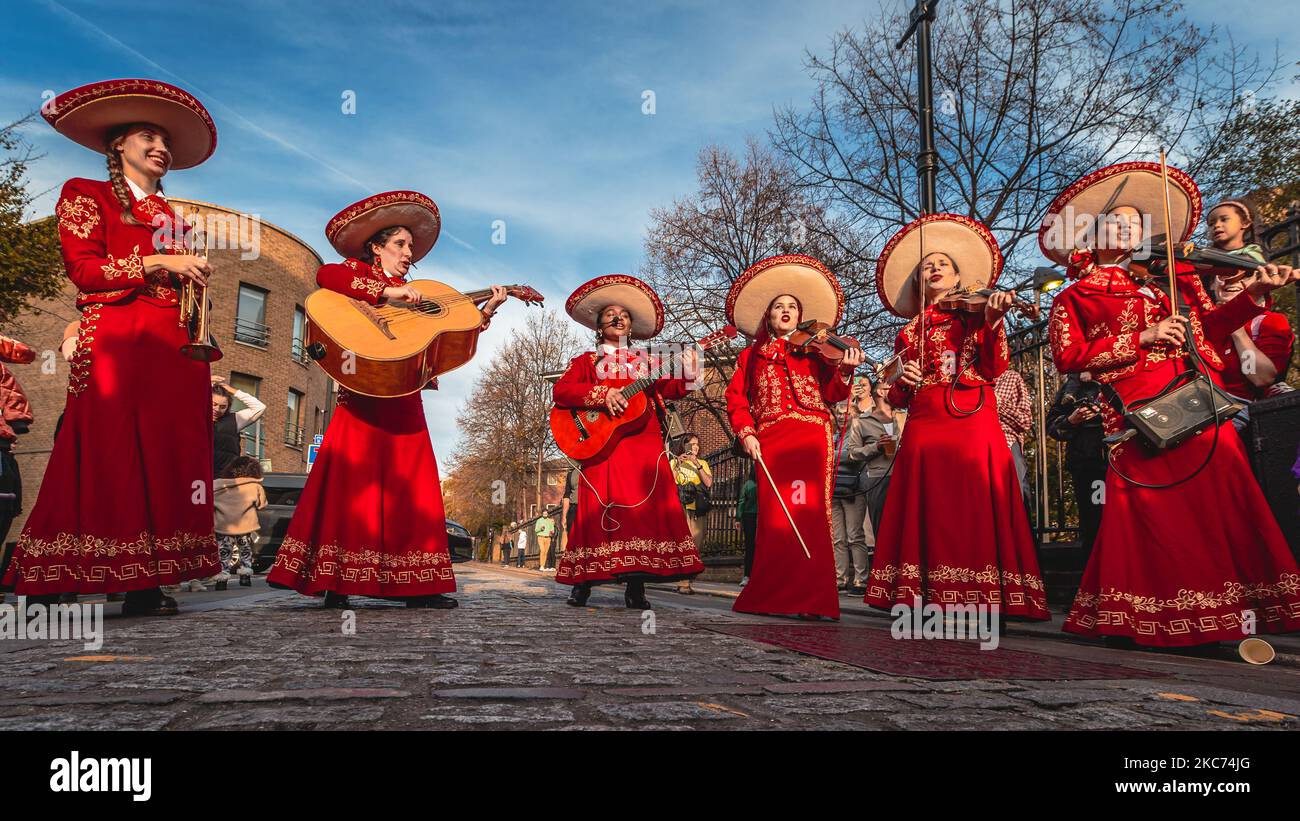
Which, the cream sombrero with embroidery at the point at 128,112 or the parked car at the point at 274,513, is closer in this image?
the cream sombrero with embroidery at the point at 128,112

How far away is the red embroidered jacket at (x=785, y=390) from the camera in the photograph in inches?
243

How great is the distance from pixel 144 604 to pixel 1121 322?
552cm

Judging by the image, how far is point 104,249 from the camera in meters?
Result: 4.80

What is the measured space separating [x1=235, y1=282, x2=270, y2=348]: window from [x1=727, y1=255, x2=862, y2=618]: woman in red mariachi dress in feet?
86.2

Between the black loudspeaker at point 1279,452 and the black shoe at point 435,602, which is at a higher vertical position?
the black loudspeaker at point 1279,452

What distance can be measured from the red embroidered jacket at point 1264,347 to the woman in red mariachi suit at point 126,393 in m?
6.16

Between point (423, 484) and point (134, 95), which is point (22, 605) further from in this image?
point (134, 95)

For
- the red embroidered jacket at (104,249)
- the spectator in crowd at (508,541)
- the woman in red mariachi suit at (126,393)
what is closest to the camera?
the woman in red mariachi suit at (126,393)

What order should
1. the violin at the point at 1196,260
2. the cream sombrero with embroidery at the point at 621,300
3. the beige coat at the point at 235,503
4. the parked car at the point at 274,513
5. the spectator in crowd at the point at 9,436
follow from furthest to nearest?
the parked car at the point at 274,513
the beige coat at the point at 235,503
the cream sombrero with embroidery at the point at 621,300
the spectator in crowd at the point at 9,436
the violin at the point at 1196,260

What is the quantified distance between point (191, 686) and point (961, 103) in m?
16.9

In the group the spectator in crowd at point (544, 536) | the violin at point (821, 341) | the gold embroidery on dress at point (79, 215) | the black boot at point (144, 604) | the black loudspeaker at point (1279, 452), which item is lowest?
the spectator in crowd at point (544, 536)

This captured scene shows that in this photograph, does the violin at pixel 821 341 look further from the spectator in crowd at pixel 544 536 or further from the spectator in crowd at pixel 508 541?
the spectator in crowd at pixel 508 541

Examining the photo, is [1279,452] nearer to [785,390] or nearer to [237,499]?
[785,390]

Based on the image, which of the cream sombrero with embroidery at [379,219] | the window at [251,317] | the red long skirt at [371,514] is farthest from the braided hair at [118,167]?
the window at [251,317]
